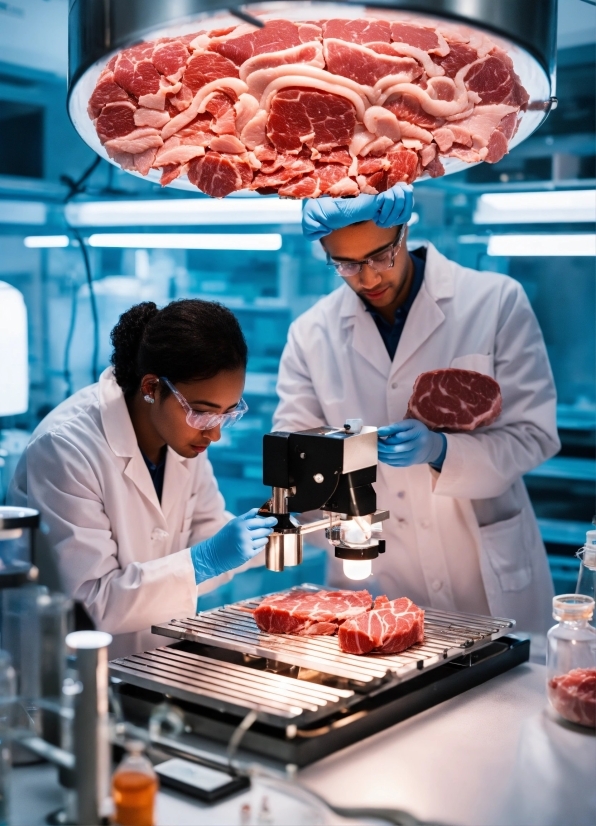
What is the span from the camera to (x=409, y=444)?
2.48 m

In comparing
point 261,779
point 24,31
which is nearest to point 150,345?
point 261,779

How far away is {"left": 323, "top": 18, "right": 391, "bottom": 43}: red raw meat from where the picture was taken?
5.16 ft

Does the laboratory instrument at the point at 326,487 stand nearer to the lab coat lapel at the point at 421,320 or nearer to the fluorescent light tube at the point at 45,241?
the lab coat lapel at the point at 421,320

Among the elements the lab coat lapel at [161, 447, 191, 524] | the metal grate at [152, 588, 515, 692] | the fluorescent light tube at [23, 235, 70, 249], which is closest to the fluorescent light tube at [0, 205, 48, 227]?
the fluorescent light tube at [23, 235, 70, 249]

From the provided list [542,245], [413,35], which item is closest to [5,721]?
[413,35]

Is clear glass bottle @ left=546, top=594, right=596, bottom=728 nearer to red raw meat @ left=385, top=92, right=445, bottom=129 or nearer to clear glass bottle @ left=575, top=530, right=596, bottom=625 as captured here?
clear glass bottle @ left=575, top=530, right=596, bottom=625

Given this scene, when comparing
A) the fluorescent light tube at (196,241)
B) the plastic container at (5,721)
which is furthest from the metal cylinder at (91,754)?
the fluorescent light tube at (196,241)

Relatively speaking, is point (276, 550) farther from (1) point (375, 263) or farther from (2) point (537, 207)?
(2) point (537, 207)

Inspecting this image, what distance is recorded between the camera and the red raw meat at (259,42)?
1601 millimetres

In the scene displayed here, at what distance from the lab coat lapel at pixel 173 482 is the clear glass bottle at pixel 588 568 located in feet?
3.49

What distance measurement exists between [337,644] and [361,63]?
3.89 feet

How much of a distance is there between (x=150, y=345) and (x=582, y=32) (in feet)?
7.28

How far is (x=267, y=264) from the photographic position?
4180 mm

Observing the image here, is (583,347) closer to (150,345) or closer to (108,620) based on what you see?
(150,345)
